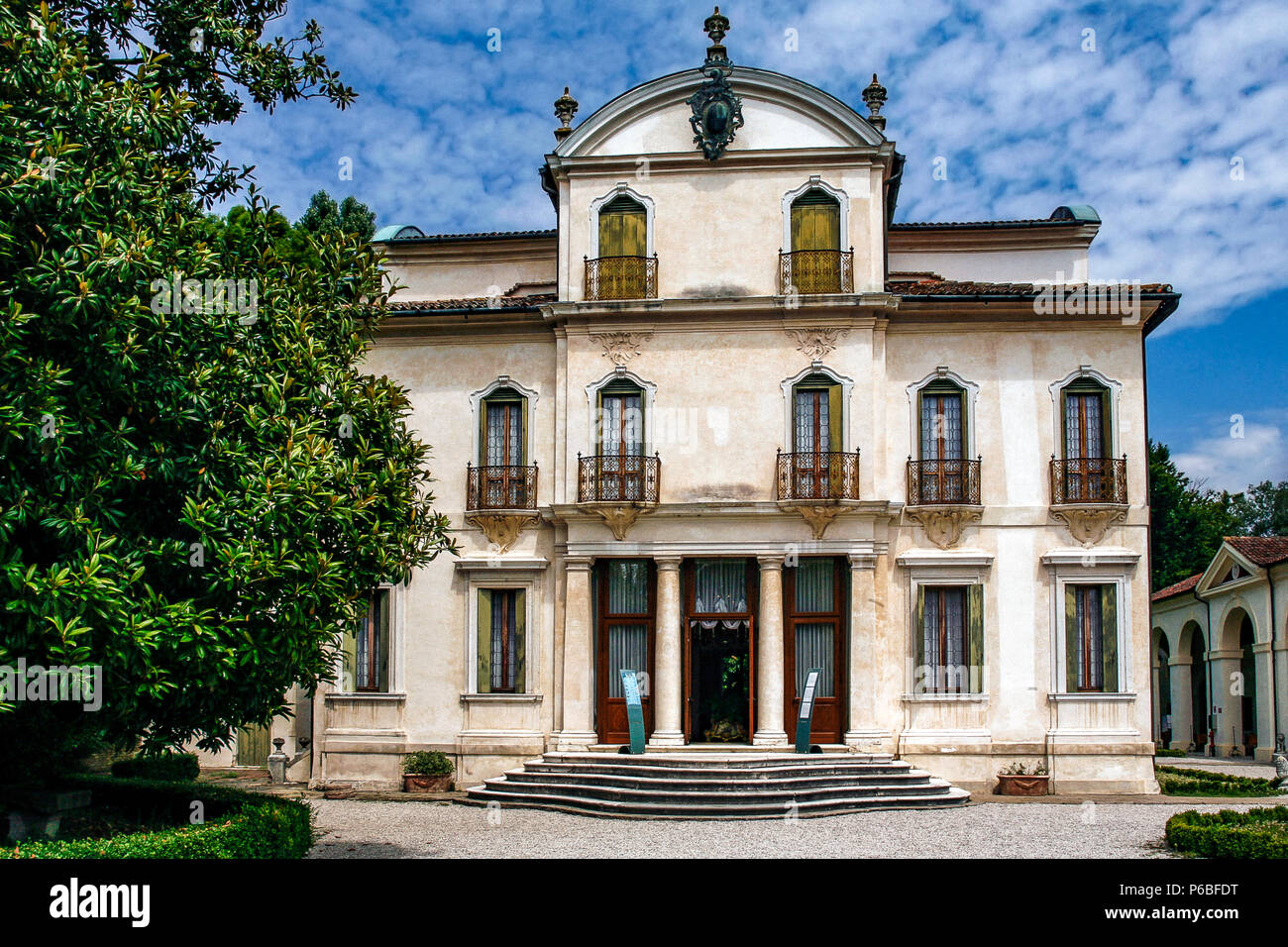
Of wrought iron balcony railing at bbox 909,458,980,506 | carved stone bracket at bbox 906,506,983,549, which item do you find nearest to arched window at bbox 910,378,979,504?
wrought iron balcony railing at bbox 909,458,980,506

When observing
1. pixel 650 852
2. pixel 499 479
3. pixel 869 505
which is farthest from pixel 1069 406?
pixel 650 852

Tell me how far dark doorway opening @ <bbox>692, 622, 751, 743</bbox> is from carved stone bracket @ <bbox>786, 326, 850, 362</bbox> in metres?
5.65

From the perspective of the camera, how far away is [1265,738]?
3750cm

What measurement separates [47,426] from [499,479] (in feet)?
43.1

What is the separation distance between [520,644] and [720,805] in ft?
19.9

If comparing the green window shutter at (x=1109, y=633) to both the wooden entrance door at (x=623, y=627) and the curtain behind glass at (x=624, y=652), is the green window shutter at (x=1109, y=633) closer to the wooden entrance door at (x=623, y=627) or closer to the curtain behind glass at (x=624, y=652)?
the wooden entrance door at (x=623, y=627)

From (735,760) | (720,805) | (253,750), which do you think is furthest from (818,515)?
(253,750)

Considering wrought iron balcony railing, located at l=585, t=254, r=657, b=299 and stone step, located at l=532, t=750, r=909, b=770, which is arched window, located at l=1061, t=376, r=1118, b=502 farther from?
wrought iron balcony railing, located at l=585, t=254, r=657, b=299

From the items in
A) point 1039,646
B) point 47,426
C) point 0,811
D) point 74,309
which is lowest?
point 0,811

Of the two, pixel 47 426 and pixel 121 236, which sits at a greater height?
pixel 121 236

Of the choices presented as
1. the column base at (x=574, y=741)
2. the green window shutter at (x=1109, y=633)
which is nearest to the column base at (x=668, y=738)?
the column base at (x=574, y=741)
